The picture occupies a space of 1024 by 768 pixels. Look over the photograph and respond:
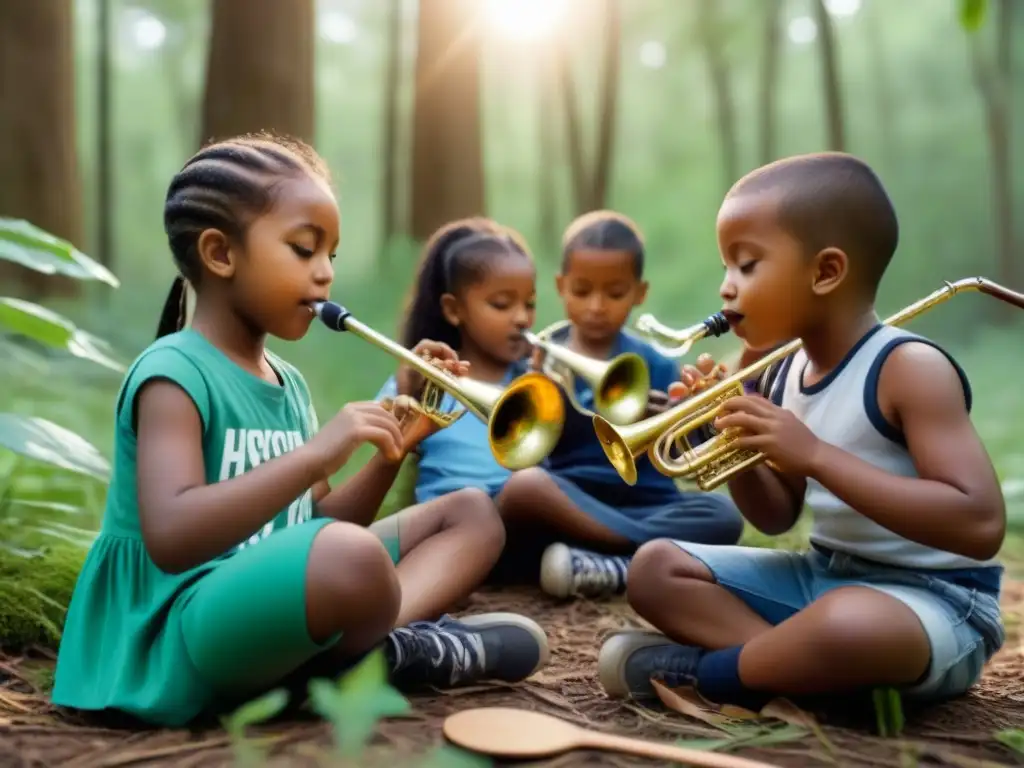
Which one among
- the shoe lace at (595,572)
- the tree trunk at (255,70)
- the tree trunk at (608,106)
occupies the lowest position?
the shoe lace at (595,572)

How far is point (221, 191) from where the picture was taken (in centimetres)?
240

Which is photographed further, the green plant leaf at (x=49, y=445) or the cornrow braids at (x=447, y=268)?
the cornrow braids at (x=447, y=268)

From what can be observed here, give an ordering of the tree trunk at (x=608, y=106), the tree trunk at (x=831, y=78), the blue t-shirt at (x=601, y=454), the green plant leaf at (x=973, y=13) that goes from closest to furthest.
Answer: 1. the green plant leaf at (x=973, y=13)
2. the blue t-shirt at (x=601, y=454)
3. the tree trunk at (x=608, y=106)
4. the tree trunk at (x=831, y=78)

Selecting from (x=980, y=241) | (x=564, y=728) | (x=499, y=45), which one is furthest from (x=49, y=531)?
(x=499, y=45)

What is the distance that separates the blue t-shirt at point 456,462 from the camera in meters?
3.99

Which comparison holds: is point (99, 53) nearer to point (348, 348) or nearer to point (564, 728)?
point (348, 348)

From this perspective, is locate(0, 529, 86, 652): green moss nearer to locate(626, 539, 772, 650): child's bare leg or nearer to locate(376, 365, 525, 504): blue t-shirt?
locate(376, 365, 525, 504): blue t-shirt

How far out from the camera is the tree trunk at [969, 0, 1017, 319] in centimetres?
1467

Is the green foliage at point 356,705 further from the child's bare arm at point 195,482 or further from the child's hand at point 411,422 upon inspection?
the child's hand at point 411,422

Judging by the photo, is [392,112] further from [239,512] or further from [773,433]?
[239,512]

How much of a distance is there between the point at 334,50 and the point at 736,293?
2810 centimetres

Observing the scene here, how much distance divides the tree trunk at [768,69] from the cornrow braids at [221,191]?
47.7 feet

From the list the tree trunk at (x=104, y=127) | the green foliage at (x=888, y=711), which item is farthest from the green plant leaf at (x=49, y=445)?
the tree trunk at (x=104, y=127)

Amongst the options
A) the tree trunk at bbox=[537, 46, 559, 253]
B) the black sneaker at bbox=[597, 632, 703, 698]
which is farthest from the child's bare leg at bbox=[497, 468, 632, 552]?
the tree trunk at bbox=[537, 46, 559, 253]
